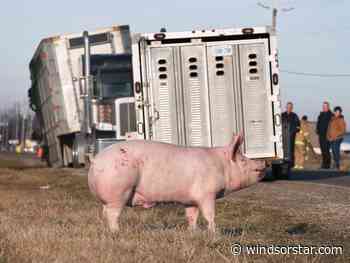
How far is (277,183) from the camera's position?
1970 centimetres

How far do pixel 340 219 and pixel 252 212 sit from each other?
4.77ft

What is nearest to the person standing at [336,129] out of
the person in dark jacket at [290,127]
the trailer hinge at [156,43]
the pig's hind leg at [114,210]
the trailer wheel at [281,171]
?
the person in dark jacket at [290,127]

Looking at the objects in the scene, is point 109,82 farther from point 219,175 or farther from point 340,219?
point 219,175

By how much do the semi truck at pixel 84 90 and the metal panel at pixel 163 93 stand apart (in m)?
5.67

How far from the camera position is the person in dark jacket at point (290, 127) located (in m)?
22.0

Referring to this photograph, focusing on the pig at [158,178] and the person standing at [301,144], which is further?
the person standing at [301,144]

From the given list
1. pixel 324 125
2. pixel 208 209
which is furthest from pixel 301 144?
pixel 208 209

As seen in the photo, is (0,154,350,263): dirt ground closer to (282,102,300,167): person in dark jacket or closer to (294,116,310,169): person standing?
(282,102,300,167): person in dark jacket

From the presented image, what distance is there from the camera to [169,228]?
9.64 m

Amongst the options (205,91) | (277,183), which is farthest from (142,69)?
(277,183)

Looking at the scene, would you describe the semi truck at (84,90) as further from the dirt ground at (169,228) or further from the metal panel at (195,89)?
the dirt ground at (169,228)

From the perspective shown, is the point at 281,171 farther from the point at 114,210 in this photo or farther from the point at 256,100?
the point at 114,210

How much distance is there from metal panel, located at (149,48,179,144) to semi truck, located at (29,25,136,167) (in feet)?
18.6

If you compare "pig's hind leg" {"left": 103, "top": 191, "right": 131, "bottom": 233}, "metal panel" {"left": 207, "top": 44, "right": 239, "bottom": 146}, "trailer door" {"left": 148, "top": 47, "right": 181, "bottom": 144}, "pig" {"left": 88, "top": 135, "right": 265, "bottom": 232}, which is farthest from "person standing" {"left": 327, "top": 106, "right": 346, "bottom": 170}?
"pig's hind leg" {"left": 103, "top": 191, "right": 131, "bottom": 233}
